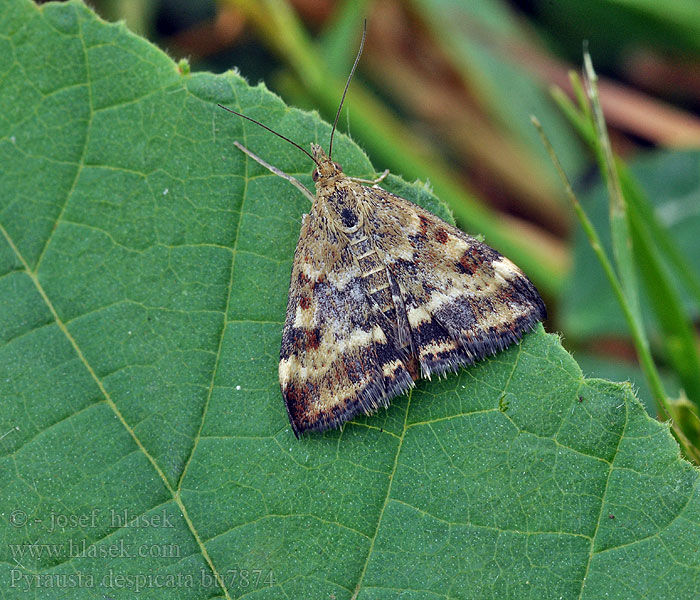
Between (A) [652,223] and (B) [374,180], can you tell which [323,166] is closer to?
(B) [374,180]

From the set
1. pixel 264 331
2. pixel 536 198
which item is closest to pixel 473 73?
pixel 536 198

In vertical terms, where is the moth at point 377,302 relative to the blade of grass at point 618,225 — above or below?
below

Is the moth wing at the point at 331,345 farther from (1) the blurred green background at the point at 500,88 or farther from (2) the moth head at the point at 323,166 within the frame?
(1) the blurred green background at the point at 500,88

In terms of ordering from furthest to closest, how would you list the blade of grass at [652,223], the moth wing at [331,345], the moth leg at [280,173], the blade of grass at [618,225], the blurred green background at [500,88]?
the blurred green background at [500,88], the blade of grass at [652,223], the blade of grass at [618,225], the moth leg at [280,173], the moth wing at [331,345]

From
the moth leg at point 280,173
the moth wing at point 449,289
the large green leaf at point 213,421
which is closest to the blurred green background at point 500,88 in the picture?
the moth wing at point 449,289

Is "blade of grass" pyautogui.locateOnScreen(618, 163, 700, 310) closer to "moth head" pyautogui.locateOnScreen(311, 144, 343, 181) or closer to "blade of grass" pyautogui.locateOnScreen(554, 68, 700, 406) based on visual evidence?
"blade of grass" pyautogui.locateOnScreen(554, 68, 700, 406)

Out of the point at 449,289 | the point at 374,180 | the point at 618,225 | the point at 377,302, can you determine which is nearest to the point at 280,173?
the point at 374,180

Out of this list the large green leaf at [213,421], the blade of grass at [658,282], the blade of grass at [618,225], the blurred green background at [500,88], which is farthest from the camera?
the blurred green background at [500,88]
